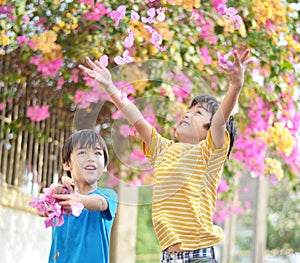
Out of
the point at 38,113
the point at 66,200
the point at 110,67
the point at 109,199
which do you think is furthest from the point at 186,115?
the point at 38,113

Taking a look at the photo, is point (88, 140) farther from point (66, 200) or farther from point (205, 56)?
point (205, 56)

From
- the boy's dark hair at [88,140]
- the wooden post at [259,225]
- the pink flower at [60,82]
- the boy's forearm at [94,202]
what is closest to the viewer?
the boy's forearm at [94,202]

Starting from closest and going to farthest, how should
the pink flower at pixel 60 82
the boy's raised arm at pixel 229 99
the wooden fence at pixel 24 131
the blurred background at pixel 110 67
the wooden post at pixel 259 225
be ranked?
the boy's raised arm at pixel 229 99 → the blurred background at pixel 110 67 → the pink flower at pixel 60 82 → the wooden fence at pixel 24 131 → the wooden post at pixel 259 225

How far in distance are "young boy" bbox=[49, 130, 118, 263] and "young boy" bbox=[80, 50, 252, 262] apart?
0.51 ft

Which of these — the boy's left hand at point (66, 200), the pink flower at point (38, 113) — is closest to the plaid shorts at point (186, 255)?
the boy's left hand at point (66, 200)

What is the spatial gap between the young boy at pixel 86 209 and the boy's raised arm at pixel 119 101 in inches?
4.6

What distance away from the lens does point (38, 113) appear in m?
4.43

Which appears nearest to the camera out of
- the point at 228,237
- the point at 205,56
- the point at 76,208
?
the point at 76,208

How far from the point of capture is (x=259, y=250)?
7.94 m

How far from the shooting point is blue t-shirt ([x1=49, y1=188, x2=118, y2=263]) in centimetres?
236

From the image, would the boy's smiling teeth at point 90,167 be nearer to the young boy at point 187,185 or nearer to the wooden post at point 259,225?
the young boy at point 187,185

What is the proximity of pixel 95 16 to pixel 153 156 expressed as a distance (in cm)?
158

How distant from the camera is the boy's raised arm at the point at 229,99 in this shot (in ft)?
6.42

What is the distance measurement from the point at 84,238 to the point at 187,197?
424 mm
